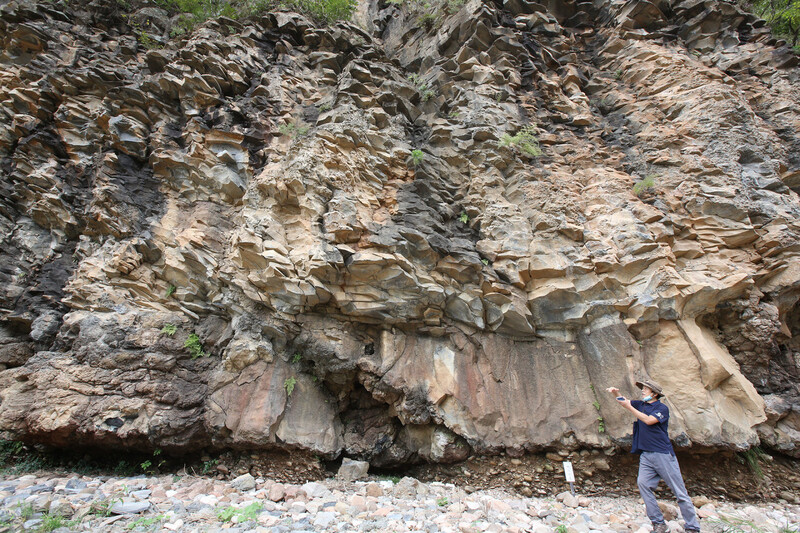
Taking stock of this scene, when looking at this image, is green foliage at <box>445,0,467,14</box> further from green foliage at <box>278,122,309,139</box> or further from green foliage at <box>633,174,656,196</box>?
green foliage at <box>633,174,656,196</box>

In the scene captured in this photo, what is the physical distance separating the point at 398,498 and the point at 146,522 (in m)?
3.26

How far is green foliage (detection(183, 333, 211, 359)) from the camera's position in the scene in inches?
255

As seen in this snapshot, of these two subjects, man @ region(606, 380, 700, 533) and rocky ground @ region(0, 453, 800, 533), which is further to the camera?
rocky ground @ region(0, 453, 800, 533)

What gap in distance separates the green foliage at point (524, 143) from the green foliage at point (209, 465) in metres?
9.07

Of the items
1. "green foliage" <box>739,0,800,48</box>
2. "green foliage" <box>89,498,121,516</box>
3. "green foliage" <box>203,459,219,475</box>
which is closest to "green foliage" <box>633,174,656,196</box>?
"green foliage" <box>739,0,800,48</box>

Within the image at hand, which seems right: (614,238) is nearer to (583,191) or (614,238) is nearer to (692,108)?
(583,191)

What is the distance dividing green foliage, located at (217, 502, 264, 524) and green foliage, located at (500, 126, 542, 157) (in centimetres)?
833

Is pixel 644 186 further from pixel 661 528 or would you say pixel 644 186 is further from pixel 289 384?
→ pixel 289 384

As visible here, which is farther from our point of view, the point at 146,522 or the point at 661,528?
the point at 661,528

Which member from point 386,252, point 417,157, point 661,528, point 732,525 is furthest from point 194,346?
point 732,525

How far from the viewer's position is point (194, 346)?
21.3 ft

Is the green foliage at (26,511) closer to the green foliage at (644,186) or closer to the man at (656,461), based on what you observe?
the man at (656,461)

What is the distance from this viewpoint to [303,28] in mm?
10258

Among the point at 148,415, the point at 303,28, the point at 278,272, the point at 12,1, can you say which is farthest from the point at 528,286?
the point at 12,1
